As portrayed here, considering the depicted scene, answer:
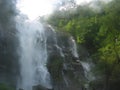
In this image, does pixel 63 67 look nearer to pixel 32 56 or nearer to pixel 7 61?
pixel 32 56

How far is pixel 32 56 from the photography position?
34.4 meters

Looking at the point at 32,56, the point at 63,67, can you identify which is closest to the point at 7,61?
the point at 32,56

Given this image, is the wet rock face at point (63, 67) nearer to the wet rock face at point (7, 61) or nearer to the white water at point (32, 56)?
the white water at point (32, 56)

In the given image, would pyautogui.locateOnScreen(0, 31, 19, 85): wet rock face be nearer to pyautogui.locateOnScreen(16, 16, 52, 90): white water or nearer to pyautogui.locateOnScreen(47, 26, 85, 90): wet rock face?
pyautogui.locateOnScreen(16, 16, 52, 90): white water

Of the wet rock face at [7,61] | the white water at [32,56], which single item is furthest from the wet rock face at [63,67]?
the wet rock face at [7,61]

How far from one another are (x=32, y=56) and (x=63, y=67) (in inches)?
117

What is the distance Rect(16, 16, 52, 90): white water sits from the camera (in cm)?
3197

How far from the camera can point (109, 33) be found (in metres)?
28.0

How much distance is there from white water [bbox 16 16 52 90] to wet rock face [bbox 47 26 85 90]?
1.84 feet

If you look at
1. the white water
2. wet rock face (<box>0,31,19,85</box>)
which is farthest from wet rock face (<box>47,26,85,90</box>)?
wet rock face (<box>0,31,19,85</box>)

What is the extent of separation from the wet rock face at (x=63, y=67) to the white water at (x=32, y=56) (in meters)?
0.56

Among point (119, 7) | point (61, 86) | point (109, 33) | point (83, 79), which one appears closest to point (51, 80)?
point (61, 86)

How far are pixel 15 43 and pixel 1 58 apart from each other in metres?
3.32

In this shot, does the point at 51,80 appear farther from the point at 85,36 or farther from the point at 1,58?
the point at 85,36
